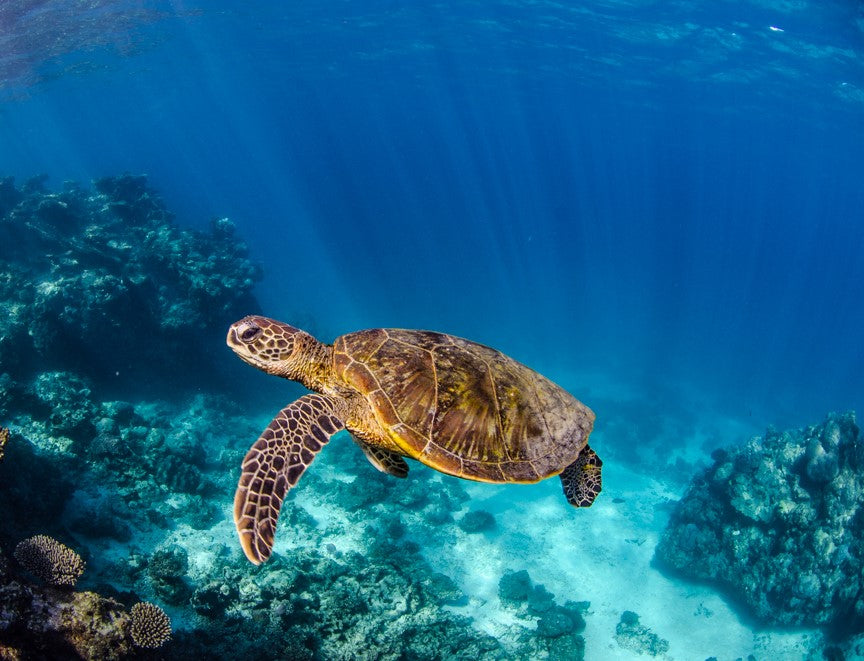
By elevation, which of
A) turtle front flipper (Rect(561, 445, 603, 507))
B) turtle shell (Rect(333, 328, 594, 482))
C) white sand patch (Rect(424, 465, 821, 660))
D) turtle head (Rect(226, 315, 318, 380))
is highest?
turtle head (Rect(226, 315, 318, 380))

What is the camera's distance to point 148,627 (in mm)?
4516

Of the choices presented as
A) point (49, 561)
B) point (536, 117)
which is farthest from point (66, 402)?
point (536, 117)

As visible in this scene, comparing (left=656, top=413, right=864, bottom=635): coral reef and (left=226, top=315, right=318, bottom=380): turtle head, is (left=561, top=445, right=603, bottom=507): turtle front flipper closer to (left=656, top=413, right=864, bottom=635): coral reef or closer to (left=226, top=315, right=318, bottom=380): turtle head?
(left=226, top=315, right=318, bottom=380): turtle head

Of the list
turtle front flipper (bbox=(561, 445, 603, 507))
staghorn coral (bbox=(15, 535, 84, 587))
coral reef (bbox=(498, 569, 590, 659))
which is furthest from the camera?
coral reef (bbox=(498, 569, 590, 659))

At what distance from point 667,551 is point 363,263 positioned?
4424 cm

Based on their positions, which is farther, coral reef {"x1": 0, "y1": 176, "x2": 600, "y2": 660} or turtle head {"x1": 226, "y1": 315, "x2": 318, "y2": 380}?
coral reef {"x1": 0, "y1": 176, "x2": 600, "y2": 660}

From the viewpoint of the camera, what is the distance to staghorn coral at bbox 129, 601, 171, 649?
4434 millimetres

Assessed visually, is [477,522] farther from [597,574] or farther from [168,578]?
[168,578]

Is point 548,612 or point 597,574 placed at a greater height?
point 548,612

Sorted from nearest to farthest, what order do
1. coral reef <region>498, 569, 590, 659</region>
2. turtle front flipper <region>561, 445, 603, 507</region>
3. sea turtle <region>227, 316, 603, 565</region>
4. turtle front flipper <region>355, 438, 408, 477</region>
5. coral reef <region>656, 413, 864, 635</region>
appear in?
sea turtle <region>227, 316, 603, 565</region>
turtle front flipper <region>355, 438, 408, 477</region>
turtle front flipper <region>561, 445, 603, 507</region>
coral reef <region>498, 569, 590, 659</region>
coral reef <region>656, 413, 864, 635</region>

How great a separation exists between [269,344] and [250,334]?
0.65ft

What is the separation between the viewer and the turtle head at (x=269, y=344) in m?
4.27

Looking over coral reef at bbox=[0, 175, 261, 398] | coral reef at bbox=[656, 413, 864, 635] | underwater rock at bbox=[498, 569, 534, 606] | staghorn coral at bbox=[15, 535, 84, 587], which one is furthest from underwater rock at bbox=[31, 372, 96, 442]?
coral reef at bbox=[656, 413, 864, 635]

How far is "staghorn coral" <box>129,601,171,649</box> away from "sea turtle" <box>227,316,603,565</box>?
2658mm
